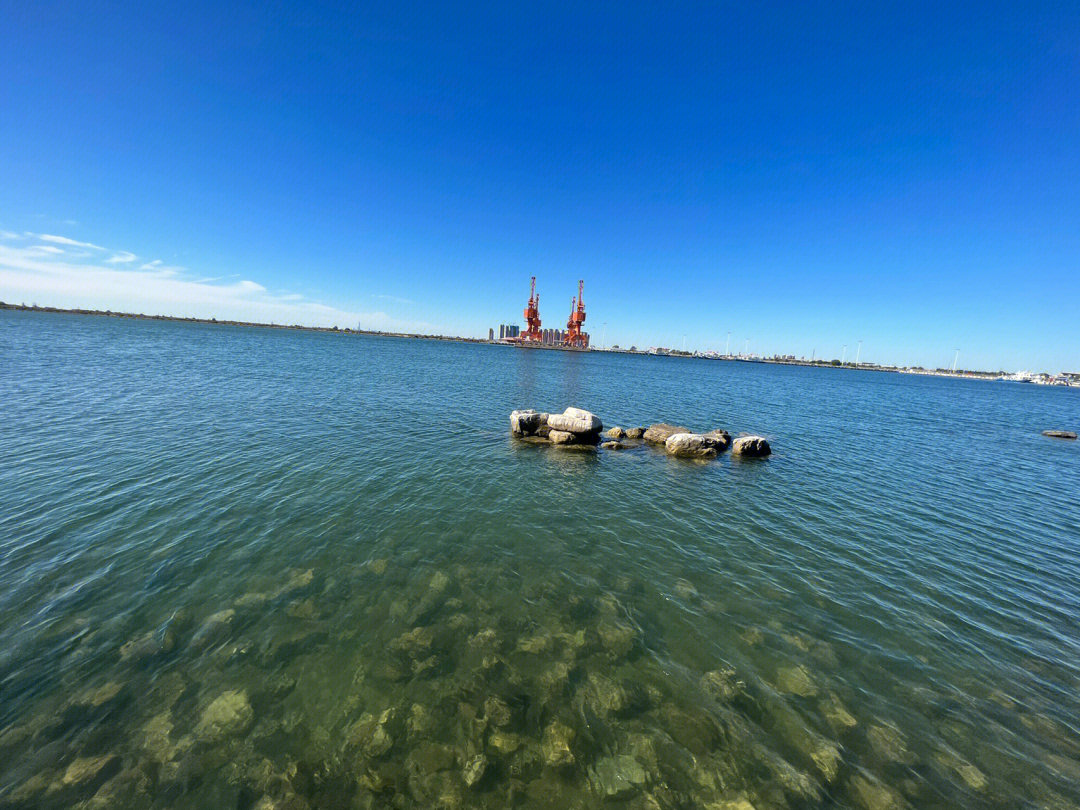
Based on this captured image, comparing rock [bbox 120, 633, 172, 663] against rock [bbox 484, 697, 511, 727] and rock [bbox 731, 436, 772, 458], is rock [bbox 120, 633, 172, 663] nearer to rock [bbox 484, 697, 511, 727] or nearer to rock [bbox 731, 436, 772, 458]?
rock [bbox 484, 697, 511, 727]

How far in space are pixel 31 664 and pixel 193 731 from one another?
162 inches

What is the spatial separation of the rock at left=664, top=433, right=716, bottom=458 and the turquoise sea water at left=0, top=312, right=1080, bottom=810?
13.7 feet

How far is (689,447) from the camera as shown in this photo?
2361 cm

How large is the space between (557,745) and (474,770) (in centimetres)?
140

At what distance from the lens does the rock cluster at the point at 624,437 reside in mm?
23781

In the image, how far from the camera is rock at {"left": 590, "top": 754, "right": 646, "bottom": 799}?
231 inches

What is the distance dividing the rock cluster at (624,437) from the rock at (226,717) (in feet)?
63.1

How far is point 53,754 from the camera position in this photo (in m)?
5.86

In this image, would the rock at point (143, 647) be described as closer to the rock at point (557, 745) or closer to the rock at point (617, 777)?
the rock at point (557, 745)

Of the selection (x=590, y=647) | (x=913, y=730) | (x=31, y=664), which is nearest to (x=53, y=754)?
(x=31, y=664)

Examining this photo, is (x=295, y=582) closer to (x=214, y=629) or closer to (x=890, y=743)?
(x=214, y=629)

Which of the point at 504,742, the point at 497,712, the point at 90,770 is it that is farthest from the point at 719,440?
the point at 90,770

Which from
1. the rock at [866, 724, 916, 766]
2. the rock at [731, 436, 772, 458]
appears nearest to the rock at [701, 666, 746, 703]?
the rock at [866, 724, 916, 766]

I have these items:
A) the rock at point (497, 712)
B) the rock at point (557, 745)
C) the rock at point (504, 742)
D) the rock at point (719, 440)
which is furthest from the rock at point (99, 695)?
the rock at point (719, 440)
